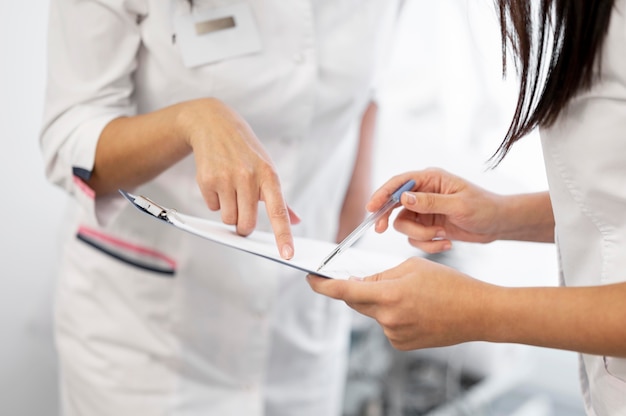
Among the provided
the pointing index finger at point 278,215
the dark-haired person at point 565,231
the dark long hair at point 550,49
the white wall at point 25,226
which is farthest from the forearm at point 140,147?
the white wall at point 25,226

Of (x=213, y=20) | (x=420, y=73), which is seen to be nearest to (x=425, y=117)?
(x=420, y=73)

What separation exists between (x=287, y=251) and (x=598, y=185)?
1.17ft

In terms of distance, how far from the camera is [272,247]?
0.91 meters

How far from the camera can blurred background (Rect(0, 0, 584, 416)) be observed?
1.61 metres

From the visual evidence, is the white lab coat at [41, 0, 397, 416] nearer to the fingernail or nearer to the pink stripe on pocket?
the pink stripe on pocket

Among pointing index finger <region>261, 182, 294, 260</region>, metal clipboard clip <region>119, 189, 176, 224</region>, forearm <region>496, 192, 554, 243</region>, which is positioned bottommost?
forearm <region>496, 192, 554, 243</region>

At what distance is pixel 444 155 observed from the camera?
7.00ft

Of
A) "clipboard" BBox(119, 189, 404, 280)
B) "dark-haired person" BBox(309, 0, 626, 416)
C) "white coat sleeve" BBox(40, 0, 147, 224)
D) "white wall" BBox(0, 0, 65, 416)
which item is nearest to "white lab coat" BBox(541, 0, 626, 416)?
"dark-haired person" BBox(309, 0, 626, 416)

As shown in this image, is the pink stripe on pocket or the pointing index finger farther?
the pink stripe on pocket

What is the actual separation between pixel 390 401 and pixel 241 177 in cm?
147

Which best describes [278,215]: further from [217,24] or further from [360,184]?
[360,184]

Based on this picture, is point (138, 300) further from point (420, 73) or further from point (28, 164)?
point (420, 73)

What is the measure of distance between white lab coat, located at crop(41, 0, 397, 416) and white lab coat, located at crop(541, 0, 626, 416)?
461mm

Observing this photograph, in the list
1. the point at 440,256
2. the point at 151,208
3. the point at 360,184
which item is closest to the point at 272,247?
the point at 151,208
